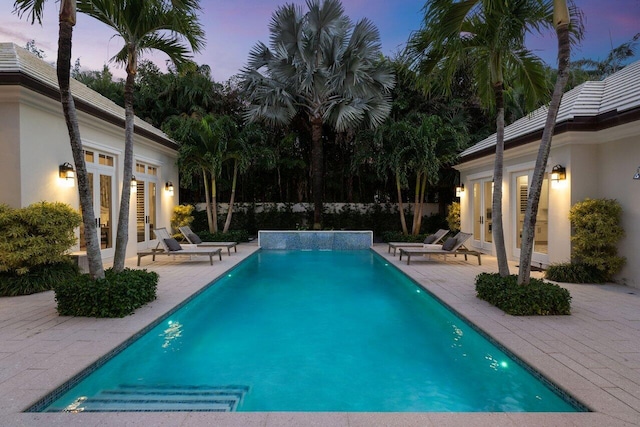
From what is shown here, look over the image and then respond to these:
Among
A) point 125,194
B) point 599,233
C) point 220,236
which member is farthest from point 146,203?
point 599,233

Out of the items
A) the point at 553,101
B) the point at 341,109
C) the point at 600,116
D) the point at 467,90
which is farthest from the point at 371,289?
the point at 467,90

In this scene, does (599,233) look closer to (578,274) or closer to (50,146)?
(578,274)

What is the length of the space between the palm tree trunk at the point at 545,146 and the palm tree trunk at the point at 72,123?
619 centimetres

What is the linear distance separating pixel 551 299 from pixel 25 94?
9632mm

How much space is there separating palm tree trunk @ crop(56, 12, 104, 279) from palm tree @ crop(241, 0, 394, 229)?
1068 centimetres

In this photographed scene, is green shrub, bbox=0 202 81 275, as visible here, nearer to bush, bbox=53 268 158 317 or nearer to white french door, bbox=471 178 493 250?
bush, bbox=53 268 158 317

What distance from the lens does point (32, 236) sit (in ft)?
22.9

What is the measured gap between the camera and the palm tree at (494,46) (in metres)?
6.07

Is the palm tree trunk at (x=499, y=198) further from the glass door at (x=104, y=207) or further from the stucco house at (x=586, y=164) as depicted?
the glass door at (x=104, y=207)

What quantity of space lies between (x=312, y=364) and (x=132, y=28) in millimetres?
5745

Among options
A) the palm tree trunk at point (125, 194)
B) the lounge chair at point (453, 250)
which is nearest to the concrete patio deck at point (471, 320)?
the palm tree trunk at point (125, 194)

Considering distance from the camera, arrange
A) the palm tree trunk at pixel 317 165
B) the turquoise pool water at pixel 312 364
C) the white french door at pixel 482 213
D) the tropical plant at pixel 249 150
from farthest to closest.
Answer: the palm tree trunk at pixel 317 165, the tropical plant at pixel 249 150, the white french door at pixel 482 213, the turquoise pool water at pixel 312 364

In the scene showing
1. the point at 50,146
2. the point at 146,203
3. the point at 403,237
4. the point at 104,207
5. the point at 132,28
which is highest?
the point at 132,28

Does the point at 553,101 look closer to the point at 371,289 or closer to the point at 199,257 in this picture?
the point at 371,289
